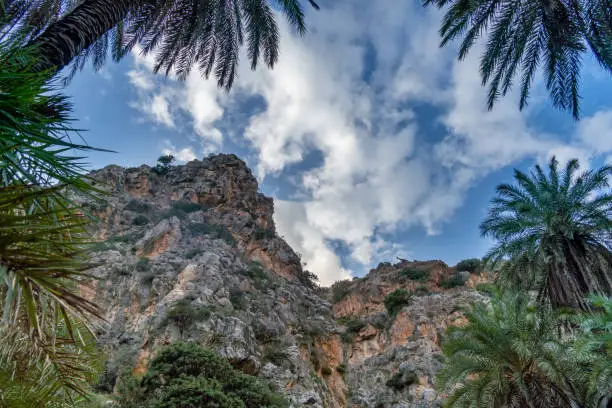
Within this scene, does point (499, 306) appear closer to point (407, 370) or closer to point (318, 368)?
point (407, 370)

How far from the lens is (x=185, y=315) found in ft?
72.7

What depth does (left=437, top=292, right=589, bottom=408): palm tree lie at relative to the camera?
36.7ft

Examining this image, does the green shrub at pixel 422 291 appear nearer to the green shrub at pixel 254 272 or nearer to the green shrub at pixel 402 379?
the green shrub at pixel 402 379

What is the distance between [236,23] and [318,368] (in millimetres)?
28023

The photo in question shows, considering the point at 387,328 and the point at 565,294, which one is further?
the point at 387,328

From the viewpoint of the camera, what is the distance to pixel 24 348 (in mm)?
2273

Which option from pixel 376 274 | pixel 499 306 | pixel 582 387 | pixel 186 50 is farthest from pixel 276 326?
pixel 376 274

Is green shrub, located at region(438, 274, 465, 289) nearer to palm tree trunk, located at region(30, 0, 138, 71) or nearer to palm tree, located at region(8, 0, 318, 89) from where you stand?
palm tree, located at region(8, 0, 318, 89)

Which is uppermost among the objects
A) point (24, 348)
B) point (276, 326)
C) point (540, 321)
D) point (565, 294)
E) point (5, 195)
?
point (276, 326)

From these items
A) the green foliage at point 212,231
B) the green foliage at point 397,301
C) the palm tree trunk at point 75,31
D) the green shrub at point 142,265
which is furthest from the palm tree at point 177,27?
the green foliage at point 397,301

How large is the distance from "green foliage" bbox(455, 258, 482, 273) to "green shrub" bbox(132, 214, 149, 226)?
3689cm

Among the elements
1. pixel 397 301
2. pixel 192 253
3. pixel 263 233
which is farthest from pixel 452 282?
pixel 192 253

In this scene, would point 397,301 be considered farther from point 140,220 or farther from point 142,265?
point 140,220

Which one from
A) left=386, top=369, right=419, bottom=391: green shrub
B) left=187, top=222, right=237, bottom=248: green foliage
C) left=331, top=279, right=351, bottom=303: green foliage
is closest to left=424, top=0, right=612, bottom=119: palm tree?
left=386, top=369, right=419, bottom=391: green shrub
